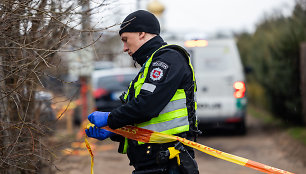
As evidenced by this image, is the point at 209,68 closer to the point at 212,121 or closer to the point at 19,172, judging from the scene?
the point at 212,121

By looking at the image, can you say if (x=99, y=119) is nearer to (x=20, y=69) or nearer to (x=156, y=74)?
(x=156, y=74)

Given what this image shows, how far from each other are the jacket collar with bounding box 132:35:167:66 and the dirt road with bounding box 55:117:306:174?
10.0ft

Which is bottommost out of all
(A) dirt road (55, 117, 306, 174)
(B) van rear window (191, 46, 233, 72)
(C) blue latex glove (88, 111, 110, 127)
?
(A) dirt road (55, 117, 306, 174)

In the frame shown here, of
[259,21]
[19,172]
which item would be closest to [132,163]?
[19,172]

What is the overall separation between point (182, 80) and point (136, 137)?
1.68ft

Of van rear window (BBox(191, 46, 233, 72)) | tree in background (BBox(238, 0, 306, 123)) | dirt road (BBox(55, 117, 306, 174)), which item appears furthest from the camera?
tree in background (BBox(238, 0, 306, 123))

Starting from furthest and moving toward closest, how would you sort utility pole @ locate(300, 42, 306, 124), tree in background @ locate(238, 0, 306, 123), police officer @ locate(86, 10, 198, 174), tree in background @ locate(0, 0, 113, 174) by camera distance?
tree in background @ locate(238, 0, 306, 123)
utility pole @ locate(300, 42, 306, 124)
tree in background @ locate(0, 0, 113, 174)
police officer @ locate(86, 10, 198, 174)

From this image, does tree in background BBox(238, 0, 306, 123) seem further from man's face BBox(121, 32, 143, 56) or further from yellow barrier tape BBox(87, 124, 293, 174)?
man's face BBox(121, 32, 143, 56)

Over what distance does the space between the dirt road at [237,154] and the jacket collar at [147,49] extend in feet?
10.0

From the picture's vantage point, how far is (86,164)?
26.1ft

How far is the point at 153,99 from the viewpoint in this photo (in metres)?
2.97

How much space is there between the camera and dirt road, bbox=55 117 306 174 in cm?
761

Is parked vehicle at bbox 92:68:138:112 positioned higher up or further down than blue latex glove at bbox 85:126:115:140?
further down

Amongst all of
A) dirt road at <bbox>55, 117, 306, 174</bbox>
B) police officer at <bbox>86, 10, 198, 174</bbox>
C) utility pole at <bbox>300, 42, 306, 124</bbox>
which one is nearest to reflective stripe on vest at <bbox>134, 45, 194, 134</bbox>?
police officer at <bbox>86, 10, 198, 174</bbox>
